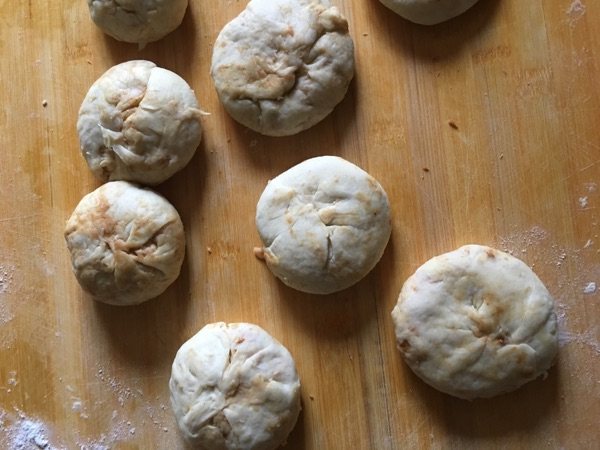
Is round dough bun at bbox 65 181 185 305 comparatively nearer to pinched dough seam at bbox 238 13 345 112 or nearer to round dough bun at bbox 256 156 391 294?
round dough bun at bbox 256 156 391 294

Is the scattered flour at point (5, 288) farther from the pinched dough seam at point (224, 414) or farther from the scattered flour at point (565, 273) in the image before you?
the scattered flour at point (565, 273)

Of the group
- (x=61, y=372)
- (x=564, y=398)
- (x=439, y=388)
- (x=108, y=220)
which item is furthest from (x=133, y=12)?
(x=564, y=398)

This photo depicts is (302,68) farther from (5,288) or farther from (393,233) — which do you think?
(5,288)

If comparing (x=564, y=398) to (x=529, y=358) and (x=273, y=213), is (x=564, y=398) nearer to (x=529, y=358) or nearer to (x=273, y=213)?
(x=529, y=358)

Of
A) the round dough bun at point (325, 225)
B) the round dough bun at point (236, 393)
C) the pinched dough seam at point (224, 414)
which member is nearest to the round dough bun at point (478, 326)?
the round dough bun at point (325, 225)

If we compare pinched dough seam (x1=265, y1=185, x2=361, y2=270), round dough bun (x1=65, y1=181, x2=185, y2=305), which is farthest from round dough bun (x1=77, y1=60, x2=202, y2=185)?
pinched dough seam (x1=265, y1=185, x2=361, y2=270)
